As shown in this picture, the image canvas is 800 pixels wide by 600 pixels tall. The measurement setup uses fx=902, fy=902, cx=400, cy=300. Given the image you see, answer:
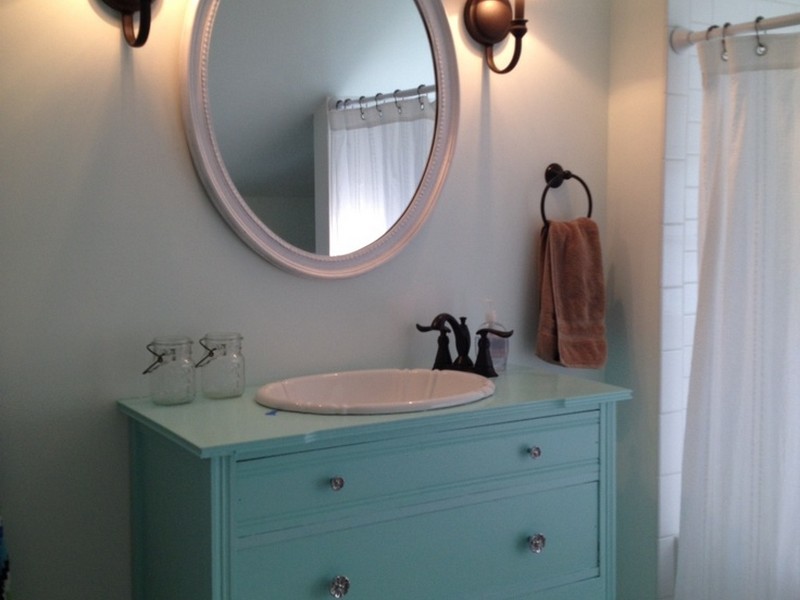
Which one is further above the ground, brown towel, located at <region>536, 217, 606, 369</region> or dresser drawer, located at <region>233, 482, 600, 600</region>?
brown towel, located at <region>536, 217, 606, 369</region>

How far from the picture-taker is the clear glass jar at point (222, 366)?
190 cm

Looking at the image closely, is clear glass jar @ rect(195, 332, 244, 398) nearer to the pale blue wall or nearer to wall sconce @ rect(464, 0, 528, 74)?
the pale blue wall

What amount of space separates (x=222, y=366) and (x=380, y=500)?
45 cm

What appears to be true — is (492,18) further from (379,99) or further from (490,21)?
(379,99)

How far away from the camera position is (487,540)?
6.13 feet

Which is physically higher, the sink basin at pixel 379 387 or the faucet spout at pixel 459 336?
the faucet spout at pixel 459 336

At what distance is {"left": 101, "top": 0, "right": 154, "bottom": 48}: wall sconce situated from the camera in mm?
1763

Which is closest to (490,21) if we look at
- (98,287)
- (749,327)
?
(749,327)

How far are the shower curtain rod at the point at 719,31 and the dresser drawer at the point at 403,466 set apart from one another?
3.35ft

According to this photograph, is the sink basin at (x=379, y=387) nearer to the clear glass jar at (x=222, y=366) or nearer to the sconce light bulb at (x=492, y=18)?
the clear glass jar at (x=222, y=366)

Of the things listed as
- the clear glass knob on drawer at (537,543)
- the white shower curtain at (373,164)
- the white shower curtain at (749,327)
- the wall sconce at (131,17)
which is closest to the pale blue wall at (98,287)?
the wall sconce at (131,17)

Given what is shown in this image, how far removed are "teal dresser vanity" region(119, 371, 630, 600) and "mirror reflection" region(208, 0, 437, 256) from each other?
475mm

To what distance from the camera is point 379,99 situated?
2168 mm

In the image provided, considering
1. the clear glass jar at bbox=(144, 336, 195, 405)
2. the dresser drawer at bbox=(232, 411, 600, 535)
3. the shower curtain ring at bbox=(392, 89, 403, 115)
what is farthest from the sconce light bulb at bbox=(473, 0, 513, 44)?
the clear glass jar at bbox=(144, 336, 195, 405)
